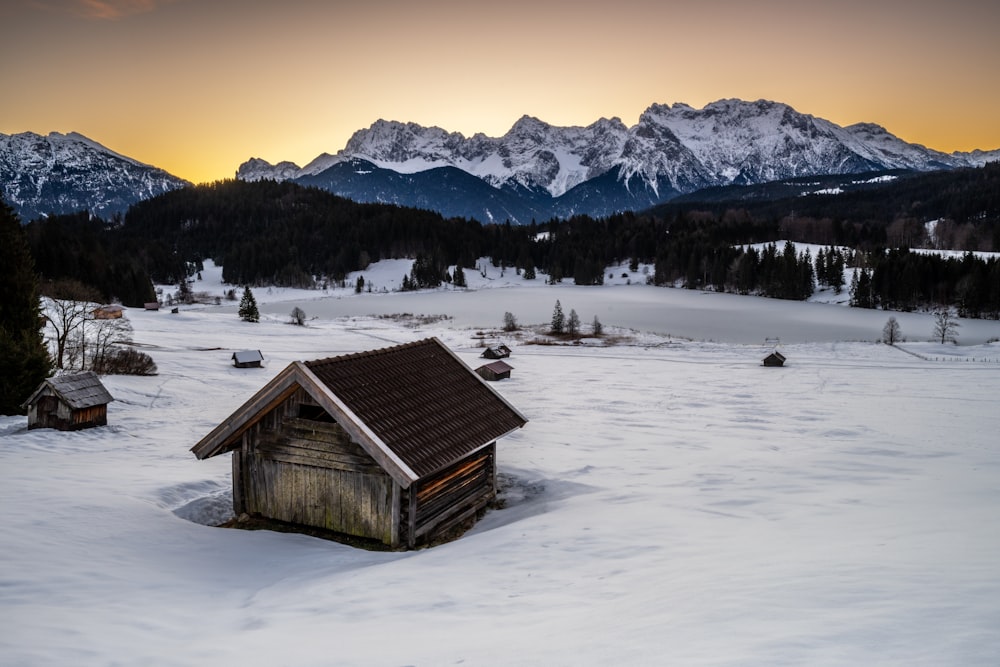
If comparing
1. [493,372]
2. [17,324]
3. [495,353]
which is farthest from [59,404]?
[495,353]

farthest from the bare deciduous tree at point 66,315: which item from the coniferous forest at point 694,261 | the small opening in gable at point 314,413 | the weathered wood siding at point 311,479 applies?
the coniferous forest at point 694,261

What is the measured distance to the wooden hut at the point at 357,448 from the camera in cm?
1188

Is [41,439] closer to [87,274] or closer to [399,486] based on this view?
[399,486]

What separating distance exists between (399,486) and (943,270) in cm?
13647

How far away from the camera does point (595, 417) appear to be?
98.3 ft

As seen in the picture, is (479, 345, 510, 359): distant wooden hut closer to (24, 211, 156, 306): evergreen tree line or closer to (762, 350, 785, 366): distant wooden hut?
(762, 350, 785, 366): distant wooden hut

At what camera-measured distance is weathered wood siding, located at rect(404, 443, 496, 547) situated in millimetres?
12370

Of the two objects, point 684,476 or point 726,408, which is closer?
point 684,476

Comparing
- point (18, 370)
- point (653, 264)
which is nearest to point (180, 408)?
point (18, 370)

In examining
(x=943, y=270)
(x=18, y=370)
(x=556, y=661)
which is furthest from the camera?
(x=943, y=270)

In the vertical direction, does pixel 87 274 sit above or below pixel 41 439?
above

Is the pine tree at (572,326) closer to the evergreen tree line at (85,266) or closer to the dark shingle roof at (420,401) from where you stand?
the dark shingle roof at (420,401)

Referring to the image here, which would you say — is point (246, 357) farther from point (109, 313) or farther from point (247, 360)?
point (109, 313)

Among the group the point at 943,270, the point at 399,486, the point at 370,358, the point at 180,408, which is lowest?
the point at 180,408
